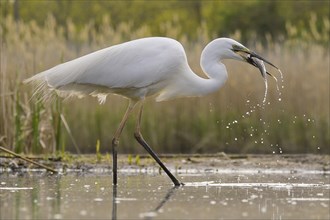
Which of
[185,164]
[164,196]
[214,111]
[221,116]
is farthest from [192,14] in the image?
[164,196]

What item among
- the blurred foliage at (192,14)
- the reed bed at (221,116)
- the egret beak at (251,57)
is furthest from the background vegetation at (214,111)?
the blurred foliage at (192,14)

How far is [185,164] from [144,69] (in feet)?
7.08

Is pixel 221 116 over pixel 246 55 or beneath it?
beneath

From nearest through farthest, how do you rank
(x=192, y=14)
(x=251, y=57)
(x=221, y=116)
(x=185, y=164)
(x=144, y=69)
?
(x=144, y=69) < (x=251, y=57) < (x=185, y=164) < (x=221, y=116) < (x=192, y=14)

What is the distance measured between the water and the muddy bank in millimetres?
427

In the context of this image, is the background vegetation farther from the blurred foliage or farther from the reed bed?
the blurred foliage

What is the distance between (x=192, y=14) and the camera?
109ft

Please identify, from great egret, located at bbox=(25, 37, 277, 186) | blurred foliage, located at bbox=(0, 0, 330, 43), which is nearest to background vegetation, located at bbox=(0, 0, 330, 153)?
great egret, located at bbox=(25, 37, 277, 186)

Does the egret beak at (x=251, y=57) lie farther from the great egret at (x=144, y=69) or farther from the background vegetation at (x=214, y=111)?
the background vegetation at (x=214, y=111)

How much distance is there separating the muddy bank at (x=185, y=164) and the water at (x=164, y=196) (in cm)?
43

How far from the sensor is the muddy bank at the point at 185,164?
11062mm

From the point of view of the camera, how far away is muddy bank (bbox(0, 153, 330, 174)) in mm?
11062

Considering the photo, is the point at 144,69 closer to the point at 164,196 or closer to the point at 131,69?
the point at 131,69

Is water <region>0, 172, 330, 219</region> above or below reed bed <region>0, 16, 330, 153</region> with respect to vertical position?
below
